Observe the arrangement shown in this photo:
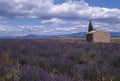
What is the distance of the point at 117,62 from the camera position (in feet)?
27.0

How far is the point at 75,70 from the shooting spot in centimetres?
613

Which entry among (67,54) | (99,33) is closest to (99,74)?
(67,54)

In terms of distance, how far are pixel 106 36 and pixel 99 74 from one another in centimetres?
3376

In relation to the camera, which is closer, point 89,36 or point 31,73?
point 31,73

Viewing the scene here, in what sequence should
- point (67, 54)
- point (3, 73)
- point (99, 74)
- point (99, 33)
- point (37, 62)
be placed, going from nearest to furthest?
point (3, 73), point (99, 74), point (37, 62), point (67, 54), point (99, 33)

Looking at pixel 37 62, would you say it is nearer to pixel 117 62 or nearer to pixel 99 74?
pixel 99 74

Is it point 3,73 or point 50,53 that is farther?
point 50,53

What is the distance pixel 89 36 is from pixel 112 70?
32.9 metres

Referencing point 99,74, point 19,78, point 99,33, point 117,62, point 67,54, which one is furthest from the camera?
point 99,33

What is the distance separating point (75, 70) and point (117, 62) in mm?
2467

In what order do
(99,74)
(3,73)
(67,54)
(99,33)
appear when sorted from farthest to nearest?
(99,33)
(67,54)
(99,74)
(3,73)

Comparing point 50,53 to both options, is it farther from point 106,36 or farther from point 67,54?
point 106,36

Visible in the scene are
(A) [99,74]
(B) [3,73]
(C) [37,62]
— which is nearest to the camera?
(B) [3,73]

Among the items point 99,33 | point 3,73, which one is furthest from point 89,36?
point 3,73
